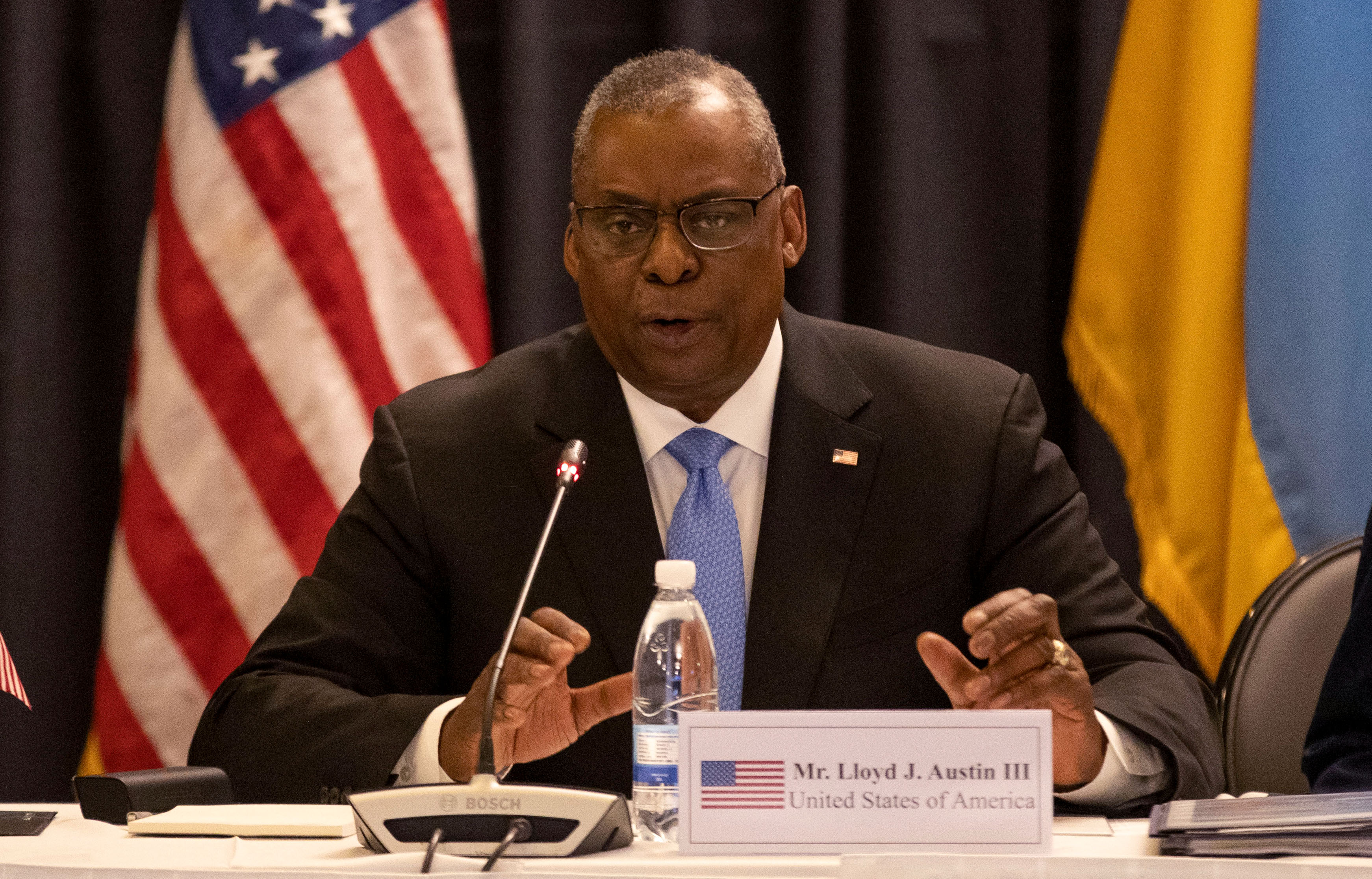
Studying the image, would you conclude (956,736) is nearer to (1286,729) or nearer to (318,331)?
(1286,729)

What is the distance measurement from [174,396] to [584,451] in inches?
64.2

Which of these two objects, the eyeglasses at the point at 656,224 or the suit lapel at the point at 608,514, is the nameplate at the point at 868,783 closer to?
the suit lapel at the point at 608,514

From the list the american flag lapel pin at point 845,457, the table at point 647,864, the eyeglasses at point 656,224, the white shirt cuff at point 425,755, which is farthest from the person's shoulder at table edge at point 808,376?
the table at point 647,864

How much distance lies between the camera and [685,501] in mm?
2043

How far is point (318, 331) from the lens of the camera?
2.85 m

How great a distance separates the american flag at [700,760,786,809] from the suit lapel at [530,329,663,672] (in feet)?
2.72

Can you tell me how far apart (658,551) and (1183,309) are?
1251mm

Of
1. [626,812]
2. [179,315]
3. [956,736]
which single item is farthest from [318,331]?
[956,736]

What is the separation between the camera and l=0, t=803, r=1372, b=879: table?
Result: 106 centimetres

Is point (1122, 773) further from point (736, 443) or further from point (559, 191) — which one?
point (559, 191)

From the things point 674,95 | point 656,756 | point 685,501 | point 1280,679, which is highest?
point 674,95

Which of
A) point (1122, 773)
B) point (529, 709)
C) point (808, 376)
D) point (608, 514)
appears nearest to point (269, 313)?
point (608, 514)

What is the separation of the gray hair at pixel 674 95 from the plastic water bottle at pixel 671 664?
0.78 metres

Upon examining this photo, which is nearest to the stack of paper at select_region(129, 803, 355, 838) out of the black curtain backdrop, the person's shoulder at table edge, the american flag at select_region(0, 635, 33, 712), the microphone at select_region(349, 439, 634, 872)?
the microphone at select_region(349, 439, 634, 872)
